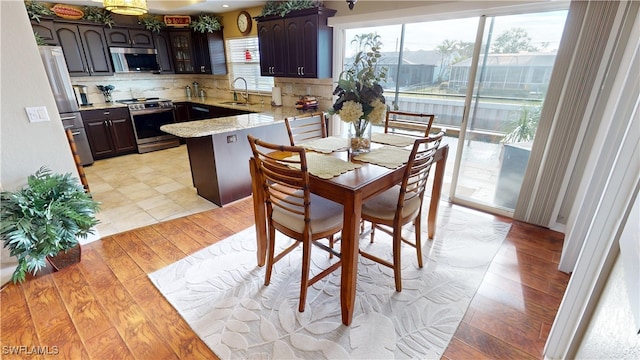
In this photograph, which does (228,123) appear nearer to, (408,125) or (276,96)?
(276,96)

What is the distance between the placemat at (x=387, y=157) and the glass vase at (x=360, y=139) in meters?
0.06

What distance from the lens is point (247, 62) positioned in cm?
498

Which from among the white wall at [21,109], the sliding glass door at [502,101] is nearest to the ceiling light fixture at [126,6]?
the white wall at [21,109]

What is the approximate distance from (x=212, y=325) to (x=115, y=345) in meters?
0.51

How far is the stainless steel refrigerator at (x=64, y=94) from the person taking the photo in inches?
146

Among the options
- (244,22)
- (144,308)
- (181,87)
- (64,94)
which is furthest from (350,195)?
(181,87)

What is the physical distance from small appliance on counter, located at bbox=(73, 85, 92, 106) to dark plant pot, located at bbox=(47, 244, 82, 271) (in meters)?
3.53

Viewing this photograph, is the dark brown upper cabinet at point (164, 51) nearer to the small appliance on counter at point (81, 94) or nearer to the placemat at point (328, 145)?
the small appliance on counter at point (81, 94)

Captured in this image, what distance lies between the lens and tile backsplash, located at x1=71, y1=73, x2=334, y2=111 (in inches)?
161

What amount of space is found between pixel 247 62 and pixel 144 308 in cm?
431

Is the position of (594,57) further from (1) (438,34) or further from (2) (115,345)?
(2) (115,345)

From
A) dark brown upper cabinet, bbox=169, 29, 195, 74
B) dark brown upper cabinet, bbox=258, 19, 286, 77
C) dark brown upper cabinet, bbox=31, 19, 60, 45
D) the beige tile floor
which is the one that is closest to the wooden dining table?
the beige tile floor

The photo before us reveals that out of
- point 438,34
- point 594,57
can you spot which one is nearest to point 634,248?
point 594,57

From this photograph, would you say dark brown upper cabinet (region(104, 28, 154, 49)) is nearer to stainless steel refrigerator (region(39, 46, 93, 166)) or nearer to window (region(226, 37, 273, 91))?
stainless steel refrigerator (region(39, 46, 93, 166))
